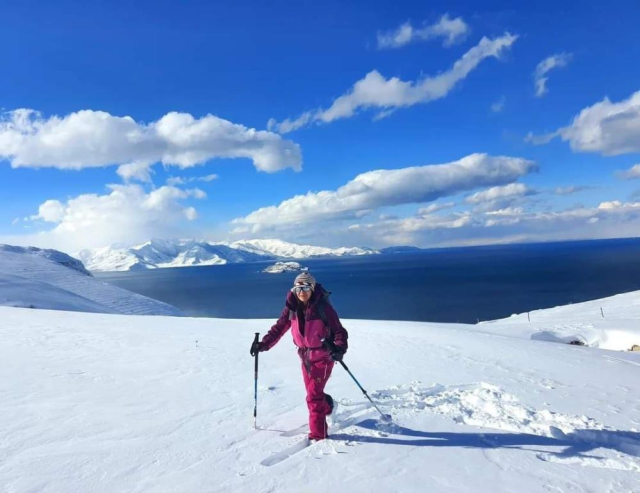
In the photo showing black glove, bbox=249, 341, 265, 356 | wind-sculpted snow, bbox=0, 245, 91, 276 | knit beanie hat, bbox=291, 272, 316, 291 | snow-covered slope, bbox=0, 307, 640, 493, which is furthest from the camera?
→ wind-sculpted snow, bbox=0, 245, 91, 276

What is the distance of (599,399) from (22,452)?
8981 mm

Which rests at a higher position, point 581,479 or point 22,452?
point 22,452

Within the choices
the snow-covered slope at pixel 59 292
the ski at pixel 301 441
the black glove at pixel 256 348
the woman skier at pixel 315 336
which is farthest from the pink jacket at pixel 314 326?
the snow-covered slope at pixel 59 292

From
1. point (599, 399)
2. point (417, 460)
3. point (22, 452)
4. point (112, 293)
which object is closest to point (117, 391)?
point (22, 452)

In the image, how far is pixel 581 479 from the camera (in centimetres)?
410

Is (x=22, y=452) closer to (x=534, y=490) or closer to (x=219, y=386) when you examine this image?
(x=219, y=386)

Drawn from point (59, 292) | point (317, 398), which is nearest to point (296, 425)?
point (317, 398)

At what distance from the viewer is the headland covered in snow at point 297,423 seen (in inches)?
160

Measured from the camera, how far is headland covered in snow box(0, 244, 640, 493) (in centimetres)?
406

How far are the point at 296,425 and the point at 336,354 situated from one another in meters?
1.38

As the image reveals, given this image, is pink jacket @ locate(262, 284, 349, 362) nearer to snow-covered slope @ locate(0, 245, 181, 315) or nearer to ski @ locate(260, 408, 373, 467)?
ski @ locate(260, 408, 373, 467)

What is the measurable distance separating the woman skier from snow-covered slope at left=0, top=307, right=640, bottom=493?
0.52m

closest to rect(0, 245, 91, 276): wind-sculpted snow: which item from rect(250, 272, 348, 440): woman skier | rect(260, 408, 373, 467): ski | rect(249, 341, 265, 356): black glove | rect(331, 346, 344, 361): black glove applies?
rect(249, 341, 265, 356): black glove

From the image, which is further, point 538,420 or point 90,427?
point 538,420
